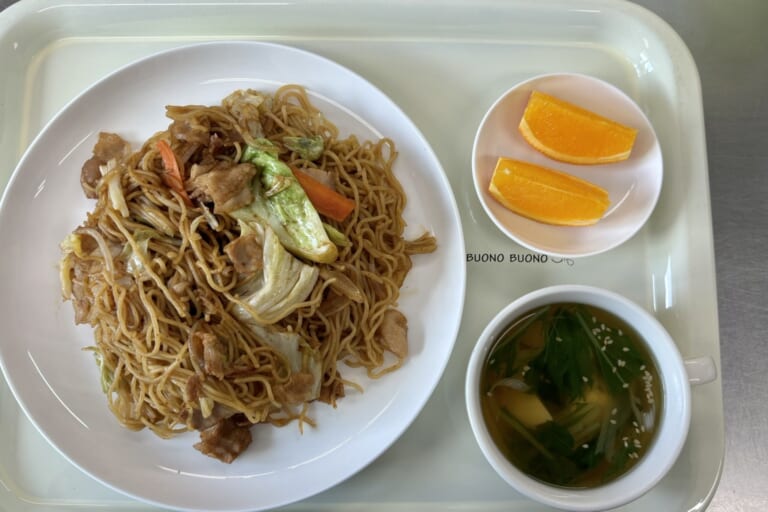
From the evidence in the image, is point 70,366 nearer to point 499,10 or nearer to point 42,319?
point 42,319

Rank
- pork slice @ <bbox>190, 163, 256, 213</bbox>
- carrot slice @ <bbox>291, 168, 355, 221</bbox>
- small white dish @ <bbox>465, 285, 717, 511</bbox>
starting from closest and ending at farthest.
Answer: small white dish @ <bbox>465, 285, 717, 511</bbox> → pork slice @ <bbox>190, 163, 256, 213</bbox> → carrot slice @ <bbox>291, 168, 355, 221</bbox>

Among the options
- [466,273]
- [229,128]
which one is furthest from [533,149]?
[229,128]

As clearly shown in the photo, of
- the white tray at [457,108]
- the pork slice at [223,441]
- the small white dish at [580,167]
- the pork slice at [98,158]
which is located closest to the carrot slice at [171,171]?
the pork slice at [98,158]

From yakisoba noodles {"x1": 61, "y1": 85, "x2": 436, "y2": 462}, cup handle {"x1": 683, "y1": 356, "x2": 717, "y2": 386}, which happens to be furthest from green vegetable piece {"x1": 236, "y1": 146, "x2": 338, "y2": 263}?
cup handle {"x1": 683, "y1": 356, "x2": 717, "y2": 386}

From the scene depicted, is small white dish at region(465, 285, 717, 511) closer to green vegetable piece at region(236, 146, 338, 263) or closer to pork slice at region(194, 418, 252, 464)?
green vegetable piece at region(236, 146, 338, 263)

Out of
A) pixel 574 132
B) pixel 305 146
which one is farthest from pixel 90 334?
pixel 574 132

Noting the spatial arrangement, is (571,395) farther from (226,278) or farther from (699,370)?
(226,278)
